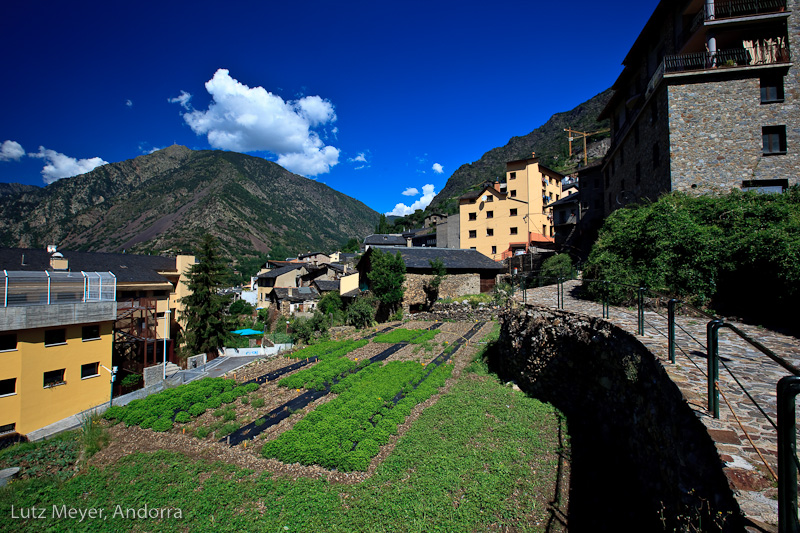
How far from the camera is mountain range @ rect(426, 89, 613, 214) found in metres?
83.4

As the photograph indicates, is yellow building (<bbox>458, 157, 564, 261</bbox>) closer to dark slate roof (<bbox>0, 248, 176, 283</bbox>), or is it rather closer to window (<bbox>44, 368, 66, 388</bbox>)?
dark slate roof (<bbox>0, 248, 176, 283</bbox>)

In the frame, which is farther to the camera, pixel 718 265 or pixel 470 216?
pixel 470 216

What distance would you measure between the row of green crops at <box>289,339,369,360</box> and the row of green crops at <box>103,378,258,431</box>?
172 inches

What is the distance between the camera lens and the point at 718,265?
916 cm

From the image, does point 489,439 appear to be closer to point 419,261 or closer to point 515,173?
point 419,261

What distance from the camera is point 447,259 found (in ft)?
97.7

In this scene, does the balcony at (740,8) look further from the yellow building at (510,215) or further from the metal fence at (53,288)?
the metal fence at (53,288)

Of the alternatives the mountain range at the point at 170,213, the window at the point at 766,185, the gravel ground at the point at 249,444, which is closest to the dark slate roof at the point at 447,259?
the gravel ground at the point at 249,444

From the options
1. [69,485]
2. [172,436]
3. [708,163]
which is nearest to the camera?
[69,485]

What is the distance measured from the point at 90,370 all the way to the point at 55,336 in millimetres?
2543

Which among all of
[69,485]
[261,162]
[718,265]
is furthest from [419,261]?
[261,162]

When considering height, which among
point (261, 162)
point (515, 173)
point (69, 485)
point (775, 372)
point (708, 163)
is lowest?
point (69, 485)

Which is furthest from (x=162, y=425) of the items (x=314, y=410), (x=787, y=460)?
(x=787, y=460)

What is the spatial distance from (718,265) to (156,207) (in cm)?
14659
